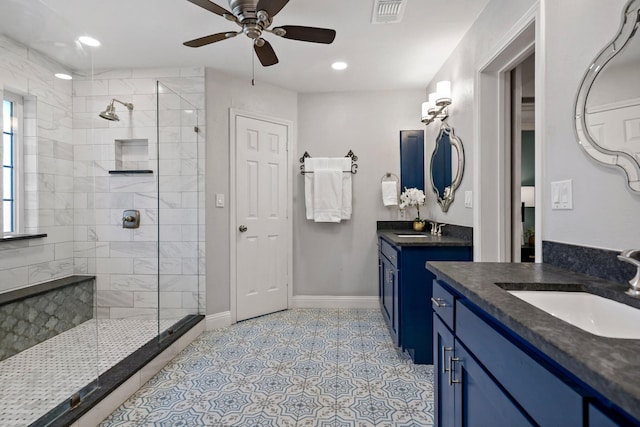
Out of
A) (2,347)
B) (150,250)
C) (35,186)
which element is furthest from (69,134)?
(150,250)

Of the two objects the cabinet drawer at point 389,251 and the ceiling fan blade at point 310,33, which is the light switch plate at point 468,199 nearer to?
the cabinet drawer at point 389,251

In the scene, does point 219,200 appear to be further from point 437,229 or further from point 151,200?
point 437,229

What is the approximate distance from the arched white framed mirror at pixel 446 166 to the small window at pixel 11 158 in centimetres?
266

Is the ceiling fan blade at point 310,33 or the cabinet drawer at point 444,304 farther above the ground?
the ceiling fan blade at point 310,33

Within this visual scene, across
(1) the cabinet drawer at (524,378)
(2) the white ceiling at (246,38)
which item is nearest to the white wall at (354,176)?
(2) the white ceiling at (246,38)

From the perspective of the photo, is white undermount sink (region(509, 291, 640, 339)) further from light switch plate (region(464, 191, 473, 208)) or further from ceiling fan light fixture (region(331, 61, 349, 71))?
ceiling fan light fixture (region(331, 61, 349, 71))

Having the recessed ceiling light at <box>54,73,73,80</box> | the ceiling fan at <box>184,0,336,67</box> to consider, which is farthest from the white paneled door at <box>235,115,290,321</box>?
the recessed ceiling light at <box>54,73,73,80</box>

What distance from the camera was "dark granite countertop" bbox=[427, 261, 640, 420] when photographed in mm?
451

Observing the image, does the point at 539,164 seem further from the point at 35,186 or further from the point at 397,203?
the point at 35,186

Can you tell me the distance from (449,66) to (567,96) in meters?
1.66

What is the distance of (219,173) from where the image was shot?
306cm

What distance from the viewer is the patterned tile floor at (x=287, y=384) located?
1705mm

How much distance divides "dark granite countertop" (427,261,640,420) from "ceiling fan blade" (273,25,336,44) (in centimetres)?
144

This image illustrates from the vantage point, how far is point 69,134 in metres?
1.90
